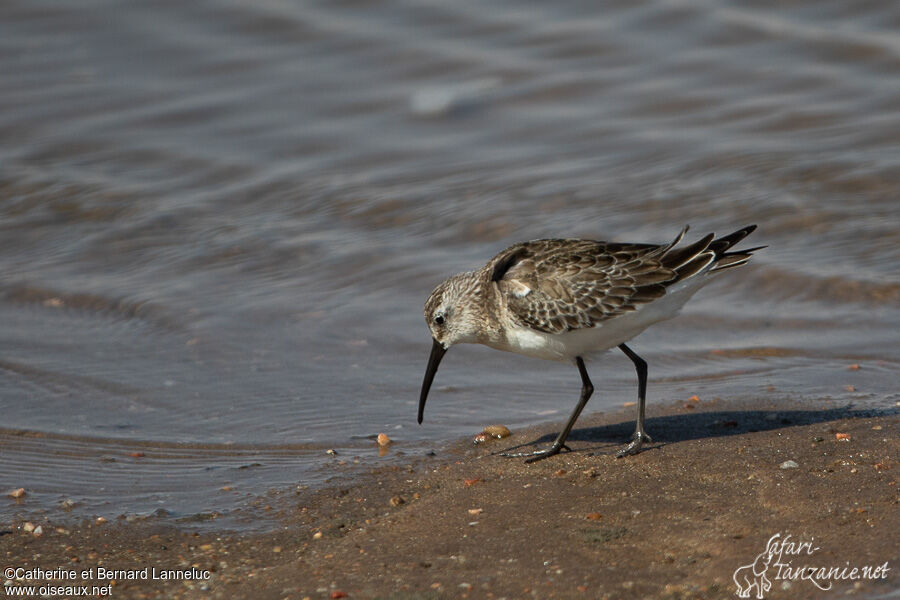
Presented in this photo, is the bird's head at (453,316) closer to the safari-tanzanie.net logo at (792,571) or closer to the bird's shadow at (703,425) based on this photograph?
the bird's shadow at (703,425)

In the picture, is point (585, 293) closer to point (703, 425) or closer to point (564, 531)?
point (703, 425)

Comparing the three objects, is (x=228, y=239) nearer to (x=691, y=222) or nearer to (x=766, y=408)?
(x=691, y=222)

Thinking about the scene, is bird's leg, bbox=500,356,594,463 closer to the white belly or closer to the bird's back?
the white belly

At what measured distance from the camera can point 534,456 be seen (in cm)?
684

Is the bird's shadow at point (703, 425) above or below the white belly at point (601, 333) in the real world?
below

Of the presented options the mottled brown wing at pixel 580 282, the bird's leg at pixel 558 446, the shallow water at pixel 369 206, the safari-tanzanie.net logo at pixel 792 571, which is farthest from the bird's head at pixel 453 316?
the safari-tanzanie.net logo at pixel 792 571

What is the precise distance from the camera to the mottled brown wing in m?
6.95

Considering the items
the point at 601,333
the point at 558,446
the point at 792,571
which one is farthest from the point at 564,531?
the point at 601,333

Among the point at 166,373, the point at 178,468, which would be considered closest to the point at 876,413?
the point at 178,468

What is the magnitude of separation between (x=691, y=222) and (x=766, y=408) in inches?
155

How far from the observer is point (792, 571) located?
5.13 m

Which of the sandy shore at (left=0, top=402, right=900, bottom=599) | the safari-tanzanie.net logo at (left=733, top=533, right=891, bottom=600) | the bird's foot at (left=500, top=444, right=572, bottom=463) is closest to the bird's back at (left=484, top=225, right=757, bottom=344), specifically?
the bird's foot at (left=500, top=444, right=572, bottom=463)

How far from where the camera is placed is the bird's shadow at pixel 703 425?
23.2ft

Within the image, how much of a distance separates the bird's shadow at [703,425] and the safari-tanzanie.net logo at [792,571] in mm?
1672
